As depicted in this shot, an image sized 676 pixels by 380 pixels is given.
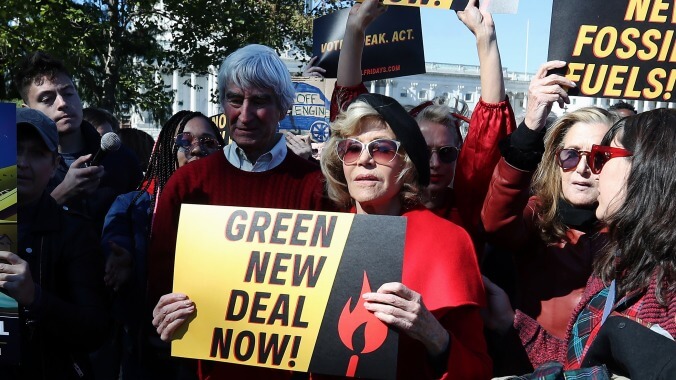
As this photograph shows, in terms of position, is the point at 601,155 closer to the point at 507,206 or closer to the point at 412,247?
the point at 507,206

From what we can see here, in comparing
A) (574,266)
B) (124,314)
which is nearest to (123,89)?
(124,314)

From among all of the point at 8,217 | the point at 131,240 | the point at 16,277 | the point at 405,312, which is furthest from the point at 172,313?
the point at 131,240

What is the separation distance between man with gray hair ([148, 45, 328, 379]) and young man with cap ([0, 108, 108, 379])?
27cm

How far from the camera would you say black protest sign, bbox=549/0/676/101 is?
3441 mm

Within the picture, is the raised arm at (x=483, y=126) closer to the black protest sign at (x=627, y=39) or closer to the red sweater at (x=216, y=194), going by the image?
the black protest sign at (x=627, y=39)

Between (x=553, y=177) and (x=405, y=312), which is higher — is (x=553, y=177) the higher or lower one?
the higher one

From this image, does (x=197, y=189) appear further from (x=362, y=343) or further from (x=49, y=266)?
(x=362, y=343)

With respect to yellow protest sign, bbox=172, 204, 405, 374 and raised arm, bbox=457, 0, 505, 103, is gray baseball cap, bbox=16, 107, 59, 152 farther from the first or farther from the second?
raised arm, bbox=457, 0, 505, 103

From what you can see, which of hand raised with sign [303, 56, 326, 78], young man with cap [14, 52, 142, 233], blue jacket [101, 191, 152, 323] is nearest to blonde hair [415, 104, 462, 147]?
blue jacket [101, 191, 152, 323]

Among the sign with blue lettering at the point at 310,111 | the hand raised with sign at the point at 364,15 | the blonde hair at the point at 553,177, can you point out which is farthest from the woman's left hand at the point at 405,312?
the sign with blue lettering at the point at 310,111

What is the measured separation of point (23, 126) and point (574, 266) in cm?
219

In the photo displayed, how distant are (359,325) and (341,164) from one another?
28.8 inches

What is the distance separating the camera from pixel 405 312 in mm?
2553

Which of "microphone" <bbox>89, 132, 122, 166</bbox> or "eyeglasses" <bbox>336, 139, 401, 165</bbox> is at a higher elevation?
"eyeglasses" <bbox>336, 139, 401, 165</bbox>
